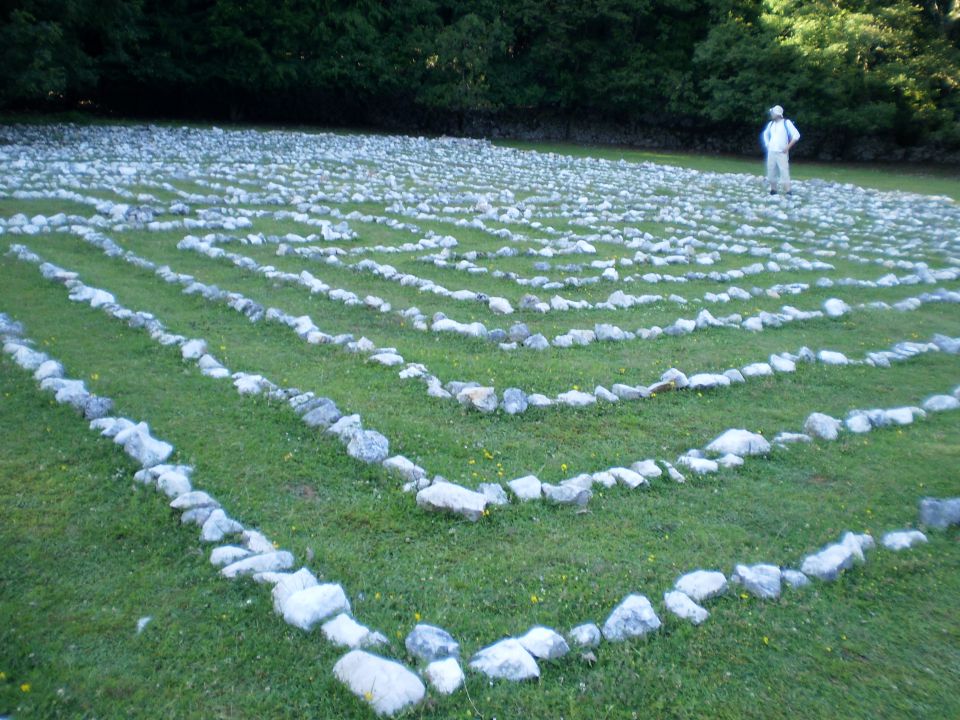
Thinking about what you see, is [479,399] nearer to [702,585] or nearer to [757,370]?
[702,585]

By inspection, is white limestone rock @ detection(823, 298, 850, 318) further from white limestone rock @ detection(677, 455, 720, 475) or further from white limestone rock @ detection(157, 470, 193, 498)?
white limestone rock @ detection(157, 470, 193, 498)

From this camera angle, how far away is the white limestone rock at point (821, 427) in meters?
6.17

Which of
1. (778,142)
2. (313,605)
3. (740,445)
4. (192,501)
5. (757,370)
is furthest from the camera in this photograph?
(778,142)

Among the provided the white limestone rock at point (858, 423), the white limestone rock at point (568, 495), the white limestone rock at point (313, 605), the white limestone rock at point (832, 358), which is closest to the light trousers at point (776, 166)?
the white limestone rock at point (832, 358)

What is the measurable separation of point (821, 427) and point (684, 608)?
2.73 m

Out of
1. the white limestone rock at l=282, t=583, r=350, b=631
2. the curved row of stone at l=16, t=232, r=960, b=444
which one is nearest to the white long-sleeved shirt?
the curved row of stone at l=16, t=232, r=960, b=444

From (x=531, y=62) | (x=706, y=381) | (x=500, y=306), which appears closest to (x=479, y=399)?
(x=706, y=381)

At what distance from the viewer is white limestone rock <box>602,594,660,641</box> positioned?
151 inches

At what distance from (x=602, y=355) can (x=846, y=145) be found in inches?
1335

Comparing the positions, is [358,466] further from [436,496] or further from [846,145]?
[846,145]

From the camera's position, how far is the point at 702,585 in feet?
13.7

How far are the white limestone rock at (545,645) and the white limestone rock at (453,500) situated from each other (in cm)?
110

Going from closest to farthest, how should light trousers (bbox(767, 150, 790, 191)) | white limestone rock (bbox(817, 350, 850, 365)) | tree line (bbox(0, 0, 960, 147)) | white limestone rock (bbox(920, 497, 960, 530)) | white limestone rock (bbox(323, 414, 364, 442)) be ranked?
white limestone rock (bbox(920, 497, 960, 530))
white limestone rock (bbox(323, 414, 364, 442))
white limestone rock (bbox(817, 350, 850, 365))
light trousers (bbox(767, 150, 790, 191))
tree line (bbox(0, 0, 960, 147))

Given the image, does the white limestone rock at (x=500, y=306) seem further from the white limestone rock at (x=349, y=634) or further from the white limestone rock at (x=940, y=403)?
the white limestone rock at (x=349, y=634)
